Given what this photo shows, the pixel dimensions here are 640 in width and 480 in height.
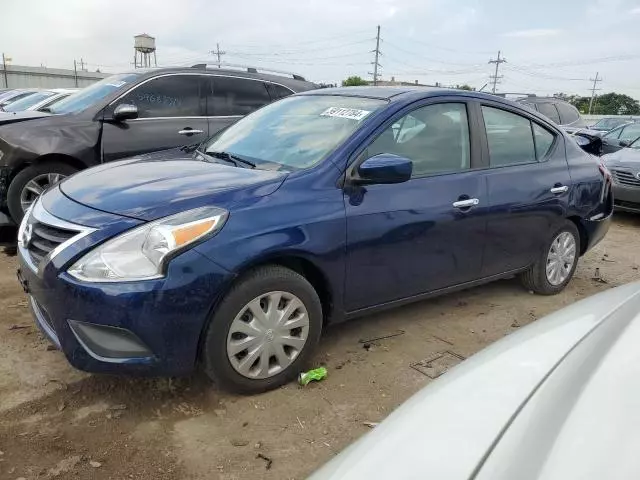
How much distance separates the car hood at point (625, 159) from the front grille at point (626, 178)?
109 mm

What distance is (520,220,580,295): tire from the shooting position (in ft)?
14.9

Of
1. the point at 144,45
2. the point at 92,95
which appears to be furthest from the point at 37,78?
the point at 92,95

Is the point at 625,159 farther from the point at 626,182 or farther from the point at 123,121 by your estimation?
the point at 123,121

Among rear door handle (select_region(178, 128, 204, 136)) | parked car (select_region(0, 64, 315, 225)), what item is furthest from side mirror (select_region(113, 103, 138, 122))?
rear door handle (select_region(178, 128, 204, 136))

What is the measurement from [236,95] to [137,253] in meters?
4.28

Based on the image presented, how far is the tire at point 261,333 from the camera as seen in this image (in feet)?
9.05

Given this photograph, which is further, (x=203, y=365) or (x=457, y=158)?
(x=457, y=158)

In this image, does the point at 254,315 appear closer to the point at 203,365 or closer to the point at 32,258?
the point at 203,365

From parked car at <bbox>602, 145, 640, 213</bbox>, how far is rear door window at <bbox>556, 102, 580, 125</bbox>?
16.9 ft

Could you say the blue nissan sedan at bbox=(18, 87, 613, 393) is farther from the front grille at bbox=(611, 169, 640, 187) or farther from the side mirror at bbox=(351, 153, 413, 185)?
the front grille at bbox=(611, 169, 640, 187)

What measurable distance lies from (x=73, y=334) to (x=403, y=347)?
201 centimetres

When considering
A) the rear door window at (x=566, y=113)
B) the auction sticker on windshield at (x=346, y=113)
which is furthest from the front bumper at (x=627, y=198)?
the auction sticker on windshield at (x=346, y=113)

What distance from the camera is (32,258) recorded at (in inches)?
113

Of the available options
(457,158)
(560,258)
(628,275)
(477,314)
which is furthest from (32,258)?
(628,275)
